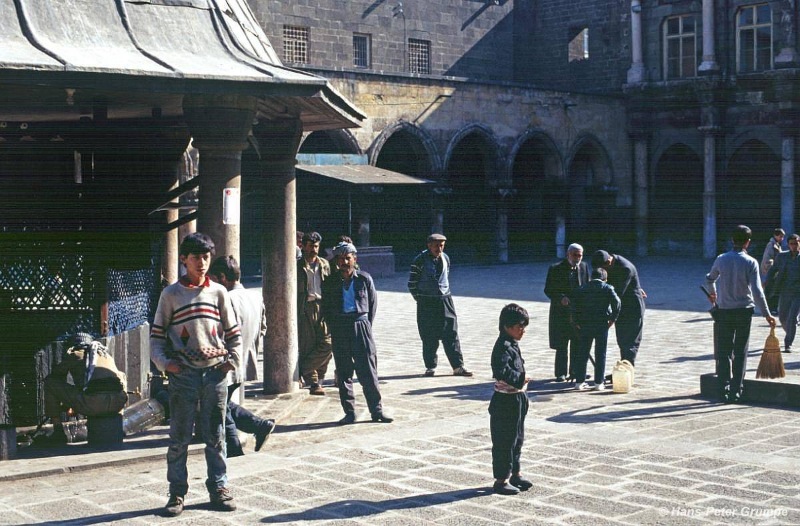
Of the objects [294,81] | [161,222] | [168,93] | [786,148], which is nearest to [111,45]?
[168,93]

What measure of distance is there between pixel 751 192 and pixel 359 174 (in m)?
13.7

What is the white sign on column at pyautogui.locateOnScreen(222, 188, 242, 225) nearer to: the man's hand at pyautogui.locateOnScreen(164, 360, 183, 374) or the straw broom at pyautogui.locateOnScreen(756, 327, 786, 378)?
the man's hand at pyautogui.locateOnScreen(164, 360, 183, 374)

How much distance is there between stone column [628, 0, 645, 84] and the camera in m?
36.4

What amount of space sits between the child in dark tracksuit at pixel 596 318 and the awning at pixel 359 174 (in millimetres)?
14619

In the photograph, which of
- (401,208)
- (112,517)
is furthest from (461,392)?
(401,208)

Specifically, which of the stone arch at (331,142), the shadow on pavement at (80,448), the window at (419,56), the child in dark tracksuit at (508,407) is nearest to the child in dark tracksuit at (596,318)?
the child in dark tracksuit at (508,407)

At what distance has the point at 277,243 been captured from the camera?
1133cm

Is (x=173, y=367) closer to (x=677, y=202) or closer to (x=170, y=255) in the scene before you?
(x=170, y=255)

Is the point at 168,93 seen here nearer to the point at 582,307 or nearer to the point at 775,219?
Answer: the point at 582,307

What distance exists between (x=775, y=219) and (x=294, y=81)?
92.5 feet

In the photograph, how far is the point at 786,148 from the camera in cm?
3306

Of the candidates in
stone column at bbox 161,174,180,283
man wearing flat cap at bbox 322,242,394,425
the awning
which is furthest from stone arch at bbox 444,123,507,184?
man wearing flat cap at bbox 322,242,394,425

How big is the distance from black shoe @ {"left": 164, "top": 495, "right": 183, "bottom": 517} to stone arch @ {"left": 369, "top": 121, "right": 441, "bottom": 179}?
23.0 metres

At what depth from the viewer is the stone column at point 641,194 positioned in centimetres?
3662
